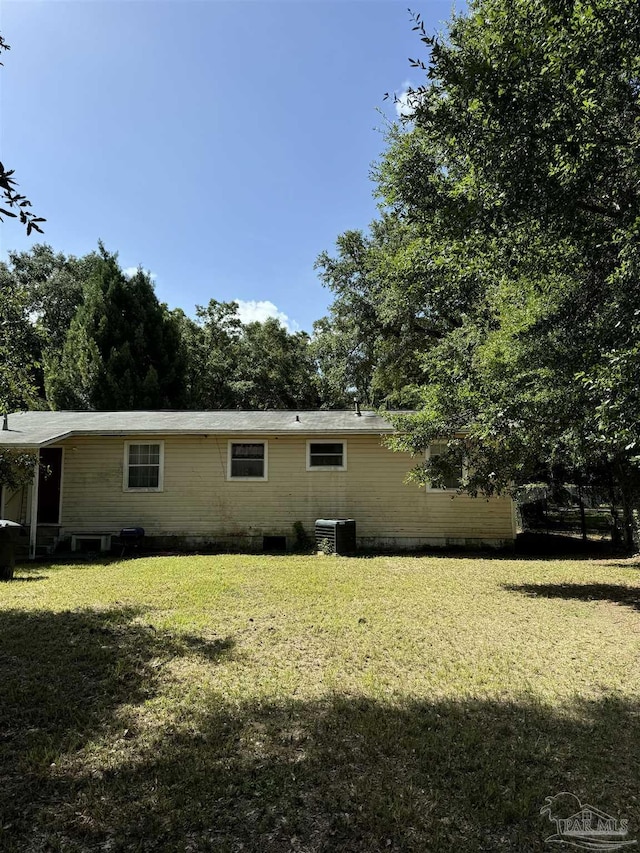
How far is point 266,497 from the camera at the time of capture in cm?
1298

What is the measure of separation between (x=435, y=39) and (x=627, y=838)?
661cm

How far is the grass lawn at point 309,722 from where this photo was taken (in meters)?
2.44

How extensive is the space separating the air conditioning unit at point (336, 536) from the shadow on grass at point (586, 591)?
420 cm

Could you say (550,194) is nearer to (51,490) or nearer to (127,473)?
(127,473)

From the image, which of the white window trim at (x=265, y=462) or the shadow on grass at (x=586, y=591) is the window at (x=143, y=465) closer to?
the white window trim at (x=265, y=462)

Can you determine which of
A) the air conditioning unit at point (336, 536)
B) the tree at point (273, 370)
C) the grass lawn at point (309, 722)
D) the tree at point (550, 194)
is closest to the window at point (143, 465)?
the air conditioning unit at point (336, 536)

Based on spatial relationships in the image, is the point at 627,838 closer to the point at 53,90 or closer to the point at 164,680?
the point at 164,680

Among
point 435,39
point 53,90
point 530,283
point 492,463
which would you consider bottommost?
point 492,463

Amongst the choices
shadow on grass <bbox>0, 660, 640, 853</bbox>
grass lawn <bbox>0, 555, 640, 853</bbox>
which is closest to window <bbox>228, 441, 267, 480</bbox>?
grass lawn <bbox>0, 555, 640, 853</bbox>

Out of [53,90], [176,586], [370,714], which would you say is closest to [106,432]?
[176,586]

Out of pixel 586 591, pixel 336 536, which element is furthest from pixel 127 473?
pixel 586 591

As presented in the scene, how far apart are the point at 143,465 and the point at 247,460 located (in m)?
2.73

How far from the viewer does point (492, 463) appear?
9359 mm

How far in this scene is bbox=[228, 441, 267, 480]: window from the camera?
13.1 meters
